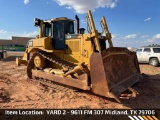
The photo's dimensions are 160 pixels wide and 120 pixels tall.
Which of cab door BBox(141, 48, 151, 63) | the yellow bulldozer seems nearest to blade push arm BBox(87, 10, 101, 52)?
the yellow bulldozer

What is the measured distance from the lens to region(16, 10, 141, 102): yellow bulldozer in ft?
24.1

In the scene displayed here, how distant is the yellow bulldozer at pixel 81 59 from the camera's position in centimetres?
734

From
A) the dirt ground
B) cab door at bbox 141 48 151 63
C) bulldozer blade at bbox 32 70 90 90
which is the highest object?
cab door at bbox 141 48 151 63

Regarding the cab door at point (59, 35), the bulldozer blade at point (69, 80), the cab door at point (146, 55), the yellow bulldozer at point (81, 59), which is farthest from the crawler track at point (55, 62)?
the cab door at point (146, 55)

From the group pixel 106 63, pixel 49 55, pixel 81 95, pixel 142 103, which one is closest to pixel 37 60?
pixel 49 55

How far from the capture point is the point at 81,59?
9.59 metres

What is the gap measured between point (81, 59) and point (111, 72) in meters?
2.18

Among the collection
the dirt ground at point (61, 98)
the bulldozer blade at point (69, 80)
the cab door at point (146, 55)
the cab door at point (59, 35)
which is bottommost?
the dirt ground at point (61, 98)

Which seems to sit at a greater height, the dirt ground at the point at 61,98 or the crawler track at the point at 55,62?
the crawler track at the point at 55,62

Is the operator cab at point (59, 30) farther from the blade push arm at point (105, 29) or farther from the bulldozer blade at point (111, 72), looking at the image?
the bulldozer blade at point (111, 72)

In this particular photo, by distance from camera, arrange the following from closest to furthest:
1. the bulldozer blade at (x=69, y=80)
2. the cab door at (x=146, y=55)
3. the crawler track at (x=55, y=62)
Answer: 1. the bulldozer blade at (x=69, y=80)
2. the crawler track at (x=55, y=62)
3. the cab door at (x=146, y=55)

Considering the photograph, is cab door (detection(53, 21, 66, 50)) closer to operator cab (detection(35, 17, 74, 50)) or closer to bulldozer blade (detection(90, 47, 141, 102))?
operator cab (detection(35, 17, 74, 50))

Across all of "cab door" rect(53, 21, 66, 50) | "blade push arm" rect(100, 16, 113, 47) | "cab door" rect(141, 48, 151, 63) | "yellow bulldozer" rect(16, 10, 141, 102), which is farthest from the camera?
"cab door" rect(141, 48, 151, 63)

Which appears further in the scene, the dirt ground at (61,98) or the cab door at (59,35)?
the cab door at (59,35)
